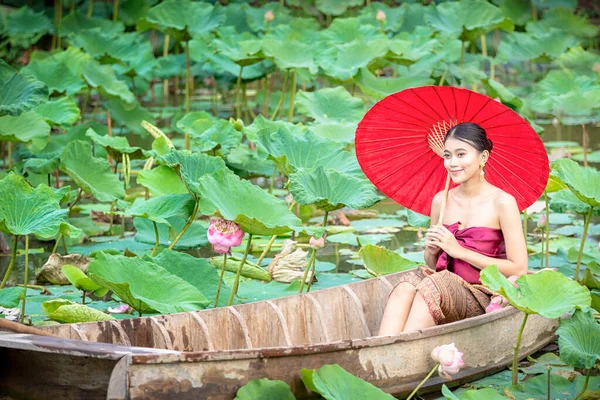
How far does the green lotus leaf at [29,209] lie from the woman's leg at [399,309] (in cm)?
111

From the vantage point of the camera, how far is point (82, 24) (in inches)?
353

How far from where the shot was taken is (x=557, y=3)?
1081 cm

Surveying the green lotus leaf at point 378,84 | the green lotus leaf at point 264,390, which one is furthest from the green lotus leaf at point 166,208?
the green lotus leaf at point 378,84

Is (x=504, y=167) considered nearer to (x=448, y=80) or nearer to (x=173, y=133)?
(x=448, y=80)

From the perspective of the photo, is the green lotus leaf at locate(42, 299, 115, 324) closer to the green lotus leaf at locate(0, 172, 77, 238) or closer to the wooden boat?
the green lotus leaf at locate(0, 172, 77, 238)

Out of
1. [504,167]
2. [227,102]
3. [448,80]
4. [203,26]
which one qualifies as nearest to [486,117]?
[504,167]

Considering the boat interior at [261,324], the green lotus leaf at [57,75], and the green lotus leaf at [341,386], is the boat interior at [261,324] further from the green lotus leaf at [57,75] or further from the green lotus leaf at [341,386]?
the green lotus leaf at [57,75]

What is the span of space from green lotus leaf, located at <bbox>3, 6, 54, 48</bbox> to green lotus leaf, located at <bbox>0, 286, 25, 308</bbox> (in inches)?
216

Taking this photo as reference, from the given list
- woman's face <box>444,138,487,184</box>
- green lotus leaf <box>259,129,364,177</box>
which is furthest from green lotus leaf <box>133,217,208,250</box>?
woman's face <box>444,138,487,184</box>

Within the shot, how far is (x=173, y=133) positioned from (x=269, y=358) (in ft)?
17.6

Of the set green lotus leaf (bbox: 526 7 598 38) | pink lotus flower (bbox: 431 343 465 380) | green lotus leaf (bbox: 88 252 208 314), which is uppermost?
pink lotus flower (bbox: 431 343 465 380)

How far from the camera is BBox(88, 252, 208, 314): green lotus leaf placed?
10.7ft

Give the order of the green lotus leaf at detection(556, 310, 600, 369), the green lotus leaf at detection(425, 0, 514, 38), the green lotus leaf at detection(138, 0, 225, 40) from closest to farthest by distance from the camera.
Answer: the green lotus leaf at detection(556, 310, 600, 369), the green lotus leaf at detection(138, 0, 225, 40), the green lotus leaf at detection(425, 0, 514, 38)

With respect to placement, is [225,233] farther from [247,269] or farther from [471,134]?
[471,134]
